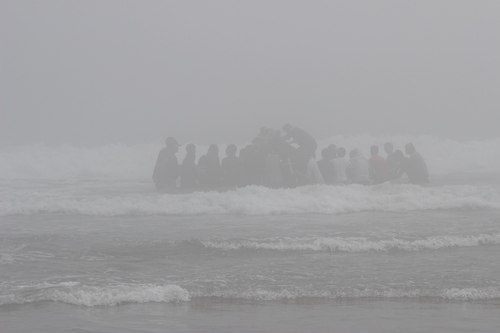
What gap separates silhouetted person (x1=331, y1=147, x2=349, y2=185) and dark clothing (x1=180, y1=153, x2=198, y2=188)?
202 cm

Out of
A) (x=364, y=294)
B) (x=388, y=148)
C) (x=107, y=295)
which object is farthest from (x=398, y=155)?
(x=107, y=295)

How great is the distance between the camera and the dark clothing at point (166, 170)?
10791 mm

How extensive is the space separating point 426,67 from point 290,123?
2954mm

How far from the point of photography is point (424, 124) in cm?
1265

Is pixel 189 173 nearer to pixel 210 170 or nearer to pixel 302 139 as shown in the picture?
pixel 210 170

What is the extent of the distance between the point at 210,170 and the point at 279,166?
998 mm

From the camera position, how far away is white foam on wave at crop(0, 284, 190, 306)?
195 inches

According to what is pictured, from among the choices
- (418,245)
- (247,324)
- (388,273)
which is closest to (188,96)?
(418,245)

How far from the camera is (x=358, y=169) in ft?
36.3

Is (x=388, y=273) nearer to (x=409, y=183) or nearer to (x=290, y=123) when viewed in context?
(x=409, y=183)

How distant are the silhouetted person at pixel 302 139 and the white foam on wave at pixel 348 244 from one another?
366cm

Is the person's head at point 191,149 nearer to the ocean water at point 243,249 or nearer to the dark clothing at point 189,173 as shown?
the dark clothing at point 189,173

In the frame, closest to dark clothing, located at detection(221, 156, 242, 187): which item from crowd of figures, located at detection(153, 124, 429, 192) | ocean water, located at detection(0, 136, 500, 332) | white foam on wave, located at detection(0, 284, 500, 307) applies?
crowd of figures, located at detection(153, 124, 429, 192)

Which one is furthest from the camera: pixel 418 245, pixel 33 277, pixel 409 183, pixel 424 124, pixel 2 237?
pixel 424 124
